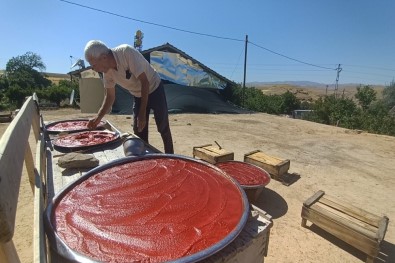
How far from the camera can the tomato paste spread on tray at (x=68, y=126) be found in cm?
370

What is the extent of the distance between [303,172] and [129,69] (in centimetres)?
416

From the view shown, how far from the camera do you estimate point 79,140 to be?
3084mm

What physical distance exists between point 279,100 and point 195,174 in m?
20.9

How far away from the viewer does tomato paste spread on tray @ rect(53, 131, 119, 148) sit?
9.54 feet

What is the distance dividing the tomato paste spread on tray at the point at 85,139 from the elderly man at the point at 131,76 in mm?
217

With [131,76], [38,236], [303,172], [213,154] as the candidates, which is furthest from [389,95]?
[38,236]

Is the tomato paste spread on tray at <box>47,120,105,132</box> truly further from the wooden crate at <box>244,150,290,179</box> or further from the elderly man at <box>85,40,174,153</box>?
the wooden crate at <box>244,150,290,179</box>

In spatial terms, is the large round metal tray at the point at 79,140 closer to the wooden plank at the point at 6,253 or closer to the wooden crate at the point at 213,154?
the wooden plank at the point at 6,253

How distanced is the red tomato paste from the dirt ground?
1.13 ft

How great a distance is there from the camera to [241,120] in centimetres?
1164

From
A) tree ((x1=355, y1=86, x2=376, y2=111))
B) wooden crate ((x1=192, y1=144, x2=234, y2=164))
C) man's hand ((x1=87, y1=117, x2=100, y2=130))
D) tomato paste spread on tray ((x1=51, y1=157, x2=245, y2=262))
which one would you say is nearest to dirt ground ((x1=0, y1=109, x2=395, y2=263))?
wooden crate ((x1=192, y1=144, x2=234, y2=164))

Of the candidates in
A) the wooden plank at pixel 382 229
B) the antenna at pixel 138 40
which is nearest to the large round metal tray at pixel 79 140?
the wooden plank at pixel 382 229

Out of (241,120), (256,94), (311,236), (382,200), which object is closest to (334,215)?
(311,236)

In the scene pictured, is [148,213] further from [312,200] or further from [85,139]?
[312,200]
